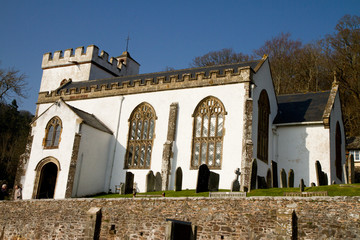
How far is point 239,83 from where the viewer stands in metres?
25.8

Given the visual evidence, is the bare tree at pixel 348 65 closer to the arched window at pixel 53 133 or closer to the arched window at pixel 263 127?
the arched window at pixel 263 127

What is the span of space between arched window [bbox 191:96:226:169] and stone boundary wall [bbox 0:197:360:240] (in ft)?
28.3

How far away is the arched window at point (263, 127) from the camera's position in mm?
26594

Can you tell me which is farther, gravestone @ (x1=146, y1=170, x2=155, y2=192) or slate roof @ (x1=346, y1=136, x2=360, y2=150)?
slate roof @ (x1=346, y1=136, x2=360, y2=150)

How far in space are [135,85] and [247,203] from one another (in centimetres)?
1665

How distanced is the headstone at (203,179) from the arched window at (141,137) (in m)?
7.14

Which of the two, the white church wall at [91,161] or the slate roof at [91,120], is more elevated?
the slate roof at [91,120]

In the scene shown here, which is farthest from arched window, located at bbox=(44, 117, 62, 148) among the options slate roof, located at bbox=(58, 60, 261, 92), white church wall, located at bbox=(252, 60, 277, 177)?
white church wall, located at bbox=(252, 60, 277, 177)

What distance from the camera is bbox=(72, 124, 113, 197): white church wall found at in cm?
2645

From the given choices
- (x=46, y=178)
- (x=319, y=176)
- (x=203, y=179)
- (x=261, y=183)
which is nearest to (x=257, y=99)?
(x=261, y=183)

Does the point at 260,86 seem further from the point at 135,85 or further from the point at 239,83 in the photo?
the point at 135,85

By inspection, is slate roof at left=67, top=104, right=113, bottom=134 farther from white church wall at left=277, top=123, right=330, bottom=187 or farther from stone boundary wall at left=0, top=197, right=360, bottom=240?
white church wall at left=277, top=123, right=330, bottom=187

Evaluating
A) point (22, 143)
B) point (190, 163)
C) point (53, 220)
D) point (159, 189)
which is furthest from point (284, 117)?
point (22, 143)

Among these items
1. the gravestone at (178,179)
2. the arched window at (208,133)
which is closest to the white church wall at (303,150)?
the arched window at (208,133)
